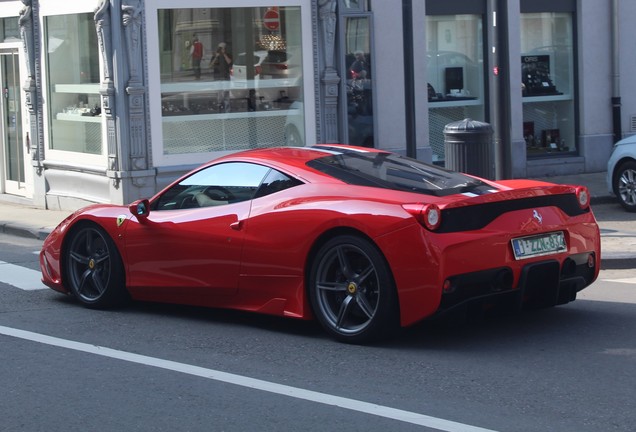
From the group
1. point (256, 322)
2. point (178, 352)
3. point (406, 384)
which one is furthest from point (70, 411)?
point (256, 322)

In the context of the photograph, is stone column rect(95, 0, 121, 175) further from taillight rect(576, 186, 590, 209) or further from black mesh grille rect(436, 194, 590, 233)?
black mesh grille rect(436, 194, 590, 233)

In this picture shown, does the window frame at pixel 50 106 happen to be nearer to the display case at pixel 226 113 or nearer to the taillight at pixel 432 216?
the display case at pixel 226 113

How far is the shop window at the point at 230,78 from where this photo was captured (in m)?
15.9

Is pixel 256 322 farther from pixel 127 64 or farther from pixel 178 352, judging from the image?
pixel 127 64

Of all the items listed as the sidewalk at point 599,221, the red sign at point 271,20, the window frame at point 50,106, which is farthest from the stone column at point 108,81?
the red sign at point 271,20

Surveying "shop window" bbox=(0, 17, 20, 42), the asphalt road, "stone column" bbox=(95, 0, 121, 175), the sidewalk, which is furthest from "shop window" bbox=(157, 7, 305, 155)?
the asphalt road

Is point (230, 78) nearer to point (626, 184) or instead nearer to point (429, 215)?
point (626, 184)

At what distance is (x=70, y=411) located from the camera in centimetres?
601

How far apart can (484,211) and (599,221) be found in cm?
719

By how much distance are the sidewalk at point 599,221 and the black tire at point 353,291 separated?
4.34 meters

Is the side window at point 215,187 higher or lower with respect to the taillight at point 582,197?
higher

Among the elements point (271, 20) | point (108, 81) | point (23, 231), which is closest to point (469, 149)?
point (271, 20)

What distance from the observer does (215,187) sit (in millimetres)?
8430

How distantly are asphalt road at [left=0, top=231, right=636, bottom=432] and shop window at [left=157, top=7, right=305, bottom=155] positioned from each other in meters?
7.35
